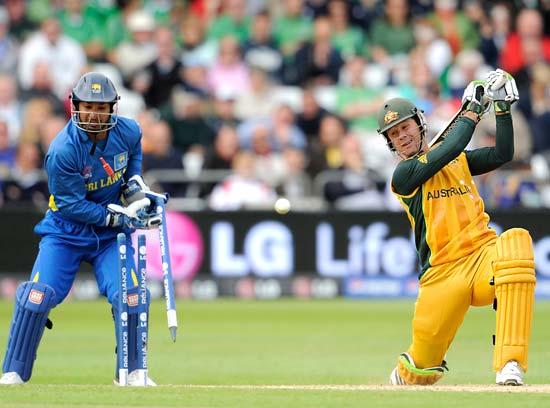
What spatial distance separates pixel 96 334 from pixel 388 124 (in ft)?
19.2

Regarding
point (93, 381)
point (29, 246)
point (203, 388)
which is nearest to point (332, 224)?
point (29, 246)

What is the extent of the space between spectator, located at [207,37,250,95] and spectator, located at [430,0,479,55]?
3.09m

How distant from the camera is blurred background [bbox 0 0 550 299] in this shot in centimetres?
1772

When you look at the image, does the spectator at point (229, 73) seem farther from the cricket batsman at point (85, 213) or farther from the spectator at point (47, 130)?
the cricket batsman at point (85, 213)

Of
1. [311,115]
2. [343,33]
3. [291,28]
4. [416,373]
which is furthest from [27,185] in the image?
[416,373]

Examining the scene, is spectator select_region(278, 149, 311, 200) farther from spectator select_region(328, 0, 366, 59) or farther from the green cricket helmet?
the green cricket helmet

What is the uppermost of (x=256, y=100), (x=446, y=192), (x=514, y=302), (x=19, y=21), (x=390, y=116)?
(x=19, y=21)

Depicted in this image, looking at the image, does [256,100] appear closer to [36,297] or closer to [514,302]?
[36,297]

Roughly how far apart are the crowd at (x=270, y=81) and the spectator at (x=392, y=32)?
0.02 m

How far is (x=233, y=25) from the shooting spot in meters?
20.8

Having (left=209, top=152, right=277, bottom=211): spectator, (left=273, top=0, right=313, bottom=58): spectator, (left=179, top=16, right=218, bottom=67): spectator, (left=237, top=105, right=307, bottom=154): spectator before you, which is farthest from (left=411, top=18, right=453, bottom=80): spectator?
(left=209, top=152, right=277, bottom=211): spectator

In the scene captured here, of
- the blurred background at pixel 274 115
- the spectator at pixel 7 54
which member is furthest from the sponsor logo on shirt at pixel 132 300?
the spectator at pixel 7 54

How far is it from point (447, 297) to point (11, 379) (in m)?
2.99

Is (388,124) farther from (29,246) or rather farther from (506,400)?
(29,246)
